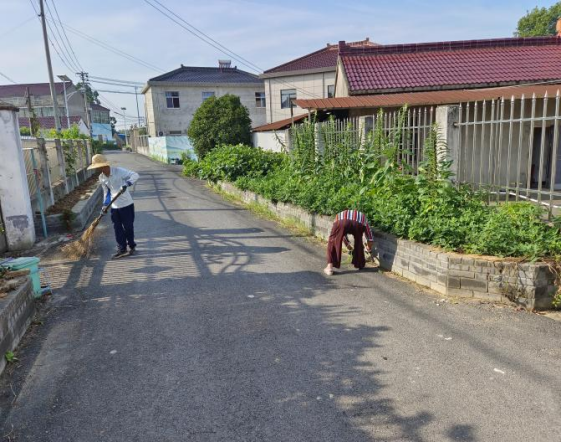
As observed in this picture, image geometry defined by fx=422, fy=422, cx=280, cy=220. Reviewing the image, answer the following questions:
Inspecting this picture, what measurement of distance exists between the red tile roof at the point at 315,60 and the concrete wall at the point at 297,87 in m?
0.53

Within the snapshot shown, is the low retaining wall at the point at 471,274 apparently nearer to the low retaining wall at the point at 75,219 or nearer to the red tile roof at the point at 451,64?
the low retaining wall at the point at 75,219

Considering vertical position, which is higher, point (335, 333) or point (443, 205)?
point (443, 205)

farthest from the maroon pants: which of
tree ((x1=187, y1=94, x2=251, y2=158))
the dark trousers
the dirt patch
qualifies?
tree ((x1=187, y1=94, x2=251, y2=158))

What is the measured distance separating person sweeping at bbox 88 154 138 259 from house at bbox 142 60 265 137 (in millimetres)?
30912

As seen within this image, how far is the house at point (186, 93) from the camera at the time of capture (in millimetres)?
35938

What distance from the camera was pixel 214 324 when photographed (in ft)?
14.3

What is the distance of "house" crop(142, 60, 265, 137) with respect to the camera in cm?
3594

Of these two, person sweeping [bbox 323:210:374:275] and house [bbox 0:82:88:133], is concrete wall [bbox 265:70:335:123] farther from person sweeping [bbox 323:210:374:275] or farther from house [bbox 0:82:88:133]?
house [bbox 0:82:88:133]

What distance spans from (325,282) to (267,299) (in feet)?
3.06

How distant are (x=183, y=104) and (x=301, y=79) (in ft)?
43.3

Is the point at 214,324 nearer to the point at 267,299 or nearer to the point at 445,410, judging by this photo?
the point at 267,299

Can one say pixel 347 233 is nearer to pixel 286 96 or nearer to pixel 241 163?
pixel 241 163

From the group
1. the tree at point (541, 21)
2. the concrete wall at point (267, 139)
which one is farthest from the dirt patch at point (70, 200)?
the tree at point (541, 21)

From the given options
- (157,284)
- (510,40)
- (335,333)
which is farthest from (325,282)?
(510,40)
